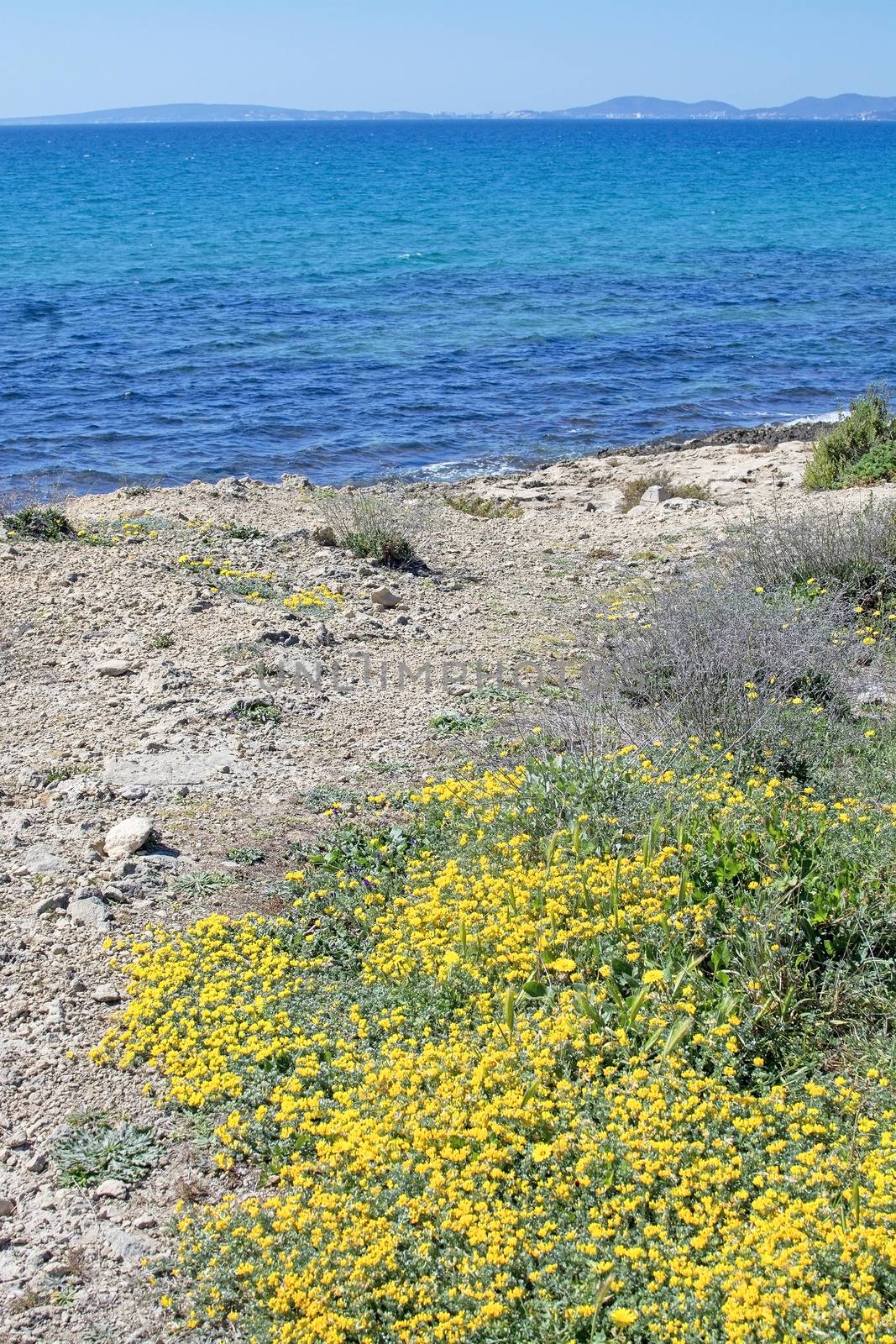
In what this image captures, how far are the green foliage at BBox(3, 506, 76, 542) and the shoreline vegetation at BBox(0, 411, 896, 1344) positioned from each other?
1.84 meters

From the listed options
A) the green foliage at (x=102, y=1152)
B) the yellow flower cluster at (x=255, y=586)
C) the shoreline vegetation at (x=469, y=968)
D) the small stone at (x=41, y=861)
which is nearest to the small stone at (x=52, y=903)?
the shoreline vegetation at (x=469, y=968)

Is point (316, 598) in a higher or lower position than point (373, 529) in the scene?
lower

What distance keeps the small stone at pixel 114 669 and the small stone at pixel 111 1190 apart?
4.26 m

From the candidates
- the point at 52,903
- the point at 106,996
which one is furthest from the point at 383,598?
the point at 106,996

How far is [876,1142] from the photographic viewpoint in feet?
12.3

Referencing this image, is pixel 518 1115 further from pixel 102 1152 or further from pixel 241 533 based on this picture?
pixel 241 533

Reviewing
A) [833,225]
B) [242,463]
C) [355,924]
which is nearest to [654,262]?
[833,225]

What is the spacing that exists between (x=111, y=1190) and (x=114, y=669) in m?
4.31

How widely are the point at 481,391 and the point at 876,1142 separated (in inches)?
677

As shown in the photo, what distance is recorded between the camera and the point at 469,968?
457 cm

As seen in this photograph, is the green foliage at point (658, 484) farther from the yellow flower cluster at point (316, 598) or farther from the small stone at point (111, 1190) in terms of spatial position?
the small stone at point (111, 1190)

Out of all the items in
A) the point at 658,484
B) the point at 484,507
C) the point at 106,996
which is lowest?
the point at 106,996

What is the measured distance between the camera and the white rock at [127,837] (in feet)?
18.5

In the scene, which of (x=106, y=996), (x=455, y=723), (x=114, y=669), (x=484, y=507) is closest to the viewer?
(x=106, y=996)
